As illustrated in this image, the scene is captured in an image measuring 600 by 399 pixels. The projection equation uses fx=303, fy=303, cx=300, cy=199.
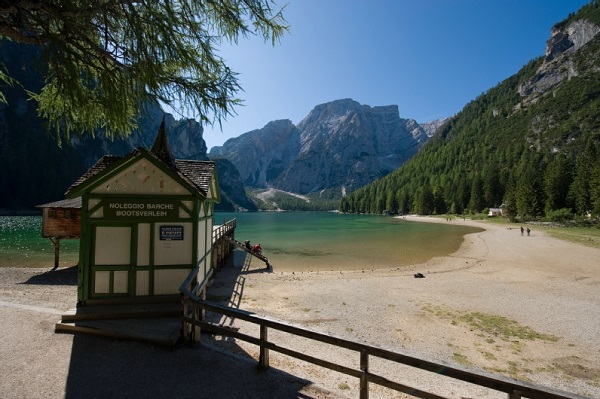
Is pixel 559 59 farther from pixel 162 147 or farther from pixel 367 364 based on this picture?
pixel 367 364

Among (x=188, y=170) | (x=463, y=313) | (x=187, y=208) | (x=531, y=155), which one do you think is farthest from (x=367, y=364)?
(x=531, y=155)

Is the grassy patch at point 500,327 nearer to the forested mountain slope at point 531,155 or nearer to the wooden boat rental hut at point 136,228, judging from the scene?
the wooden boat rental hut at point 136,228

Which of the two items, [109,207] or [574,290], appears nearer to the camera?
[109,207]

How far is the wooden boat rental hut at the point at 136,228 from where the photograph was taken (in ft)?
29.9

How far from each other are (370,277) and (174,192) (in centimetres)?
1680

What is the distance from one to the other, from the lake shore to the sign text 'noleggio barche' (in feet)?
15.7

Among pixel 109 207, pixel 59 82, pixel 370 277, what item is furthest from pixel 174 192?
pixel 370 277

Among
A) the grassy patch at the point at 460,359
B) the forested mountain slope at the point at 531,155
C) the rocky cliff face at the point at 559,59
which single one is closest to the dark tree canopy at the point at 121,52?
the grassy patch at the point at 460,359

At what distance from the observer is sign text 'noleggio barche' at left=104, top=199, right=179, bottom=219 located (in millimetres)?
9250

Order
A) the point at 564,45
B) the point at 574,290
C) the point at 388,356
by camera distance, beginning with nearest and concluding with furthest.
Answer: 1. the point at 388,356
2. the point at 574,290
3. the point at 564,45

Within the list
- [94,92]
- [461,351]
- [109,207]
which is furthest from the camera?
[461,351]

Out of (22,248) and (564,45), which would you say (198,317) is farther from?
(564,45)

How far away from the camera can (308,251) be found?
37.4 metres

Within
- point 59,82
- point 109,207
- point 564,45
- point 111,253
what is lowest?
point 111,253
